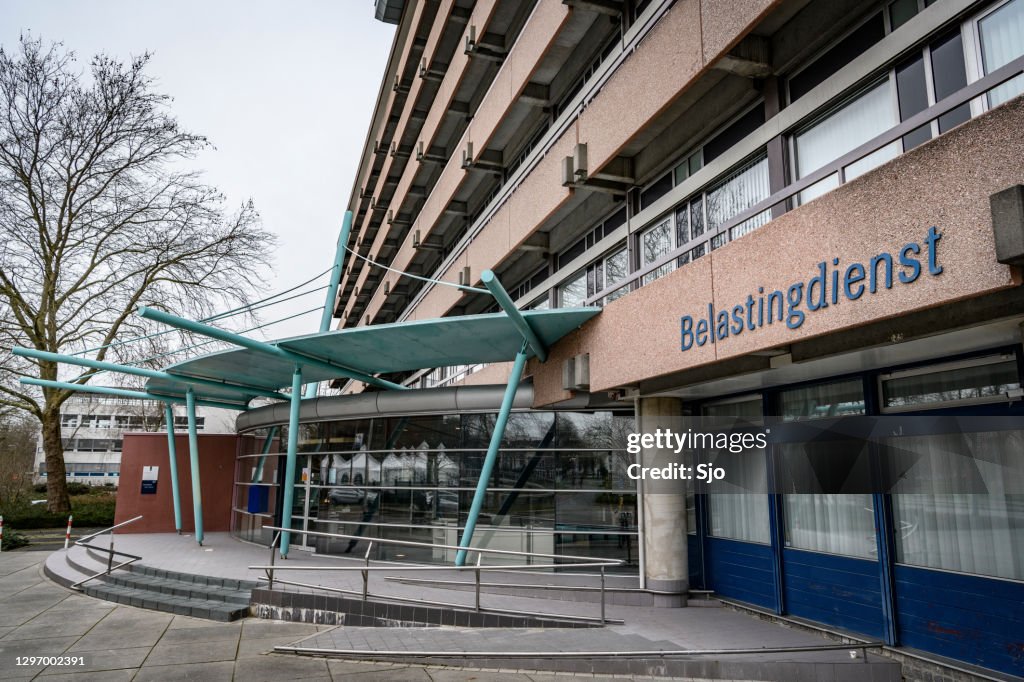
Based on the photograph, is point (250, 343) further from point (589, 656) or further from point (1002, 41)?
point (1002, 41)

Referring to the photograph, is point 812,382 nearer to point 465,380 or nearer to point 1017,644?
point 1017,644

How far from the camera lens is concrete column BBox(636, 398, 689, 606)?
11.6 m

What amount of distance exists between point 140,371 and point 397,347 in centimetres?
705

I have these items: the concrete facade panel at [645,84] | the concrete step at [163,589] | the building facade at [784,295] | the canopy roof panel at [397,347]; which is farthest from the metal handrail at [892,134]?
the concrete step at [163,589]

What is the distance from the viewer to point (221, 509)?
2298 cm

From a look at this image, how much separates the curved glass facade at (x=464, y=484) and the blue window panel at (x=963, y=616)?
16.5 ft

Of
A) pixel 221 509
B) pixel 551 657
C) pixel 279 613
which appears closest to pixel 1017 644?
pixel 551 657

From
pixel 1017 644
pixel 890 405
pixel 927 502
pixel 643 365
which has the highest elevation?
pixel 643 365

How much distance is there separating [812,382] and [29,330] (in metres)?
28.6

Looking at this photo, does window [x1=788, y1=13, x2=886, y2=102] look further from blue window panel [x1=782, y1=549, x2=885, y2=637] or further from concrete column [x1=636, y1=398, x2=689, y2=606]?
blue window panel [x1=782, y1=549, x2=885, y2=637]

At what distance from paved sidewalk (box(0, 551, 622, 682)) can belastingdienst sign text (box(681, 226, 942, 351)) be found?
4.40 m

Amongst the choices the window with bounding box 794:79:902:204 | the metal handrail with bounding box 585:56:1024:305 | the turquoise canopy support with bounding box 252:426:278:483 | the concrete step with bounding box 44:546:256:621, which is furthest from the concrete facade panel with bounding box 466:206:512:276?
the concrete step with bounding box 44:546:256:621

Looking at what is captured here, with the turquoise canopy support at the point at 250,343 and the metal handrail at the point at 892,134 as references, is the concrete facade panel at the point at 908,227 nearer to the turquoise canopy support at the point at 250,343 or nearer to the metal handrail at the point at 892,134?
the metal handrail at the point at 892,134

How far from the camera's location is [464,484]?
14.7 m
